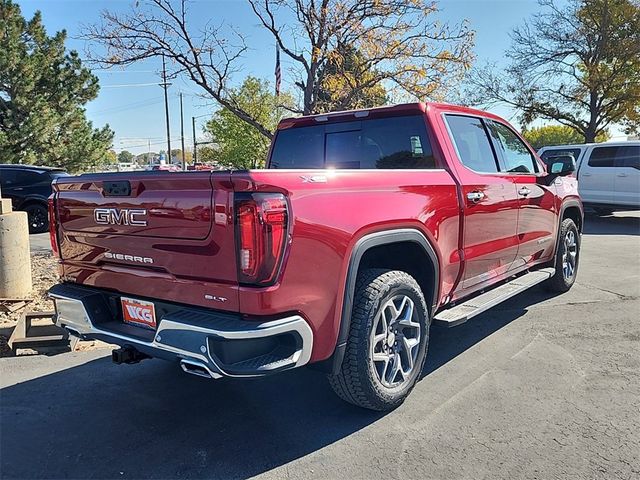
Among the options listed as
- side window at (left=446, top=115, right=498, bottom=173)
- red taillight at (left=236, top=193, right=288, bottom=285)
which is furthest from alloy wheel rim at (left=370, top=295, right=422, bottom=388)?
side window at (left=446, top=115, right=498, bottom=173)

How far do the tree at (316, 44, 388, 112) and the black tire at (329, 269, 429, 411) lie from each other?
5.99m

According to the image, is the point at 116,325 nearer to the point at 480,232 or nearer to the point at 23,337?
the point at 23,337

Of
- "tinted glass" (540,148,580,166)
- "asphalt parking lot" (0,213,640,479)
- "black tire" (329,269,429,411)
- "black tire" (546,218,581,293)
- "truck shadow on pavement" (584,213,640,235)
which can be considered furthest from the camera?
"tinted glass" (540,148,580,166)

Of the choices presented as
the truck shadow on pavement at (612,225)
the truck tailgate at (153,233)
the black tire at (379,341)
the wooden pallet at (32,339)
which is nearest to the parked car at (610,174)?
the truck shadow on pavement at (612,225)

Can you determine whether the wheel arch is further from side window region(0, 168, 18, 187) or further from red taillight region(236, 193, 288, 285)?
side window region(0, 168, 18, 187)

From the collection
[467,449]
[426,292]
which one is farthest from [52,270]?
[467,449]

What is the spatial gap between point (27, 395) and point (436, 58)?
782 centimetres

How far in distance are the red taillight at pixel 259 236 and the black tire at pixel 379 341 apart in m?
0.78

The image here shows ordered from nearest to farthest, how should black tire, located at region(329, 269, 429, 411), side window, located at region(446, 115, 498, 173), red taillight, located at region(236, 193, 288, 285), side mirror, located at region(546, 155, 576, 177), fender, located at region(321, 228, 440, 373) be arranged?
1. red taillight, located at region(236, 193, 288, 285)
2. fender, located at region(321, 228, 440, 373)
3. black tire, located at region(329, 269, 429, 411)
4. side window, located at region(446, 115, 498, 173)
5. side mirror, located at region(546, 155, 576, 177)

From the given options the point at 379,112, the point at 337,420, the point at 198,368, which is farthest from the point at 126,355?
the point at 379,112

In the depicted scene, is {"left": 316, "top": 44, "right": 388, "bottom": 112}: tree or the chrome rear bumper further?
{"left": 316, "top": 44, "right": 388, "bottom": 112}: tree

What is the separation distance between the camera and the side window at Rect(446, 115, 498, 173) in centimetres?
412

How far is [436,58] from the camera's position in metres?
8.73

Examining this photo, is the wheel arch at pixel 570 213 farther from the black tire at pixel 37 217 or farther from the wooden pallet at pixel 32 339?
the black tire at pixel 37 217
